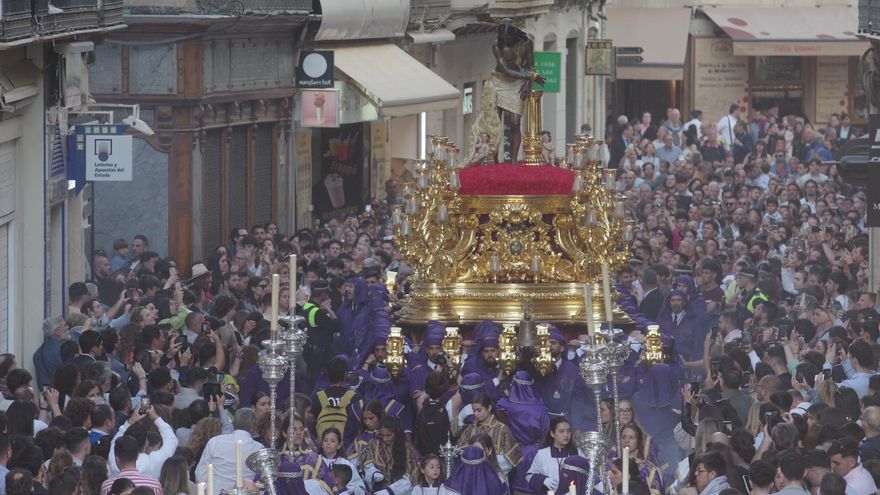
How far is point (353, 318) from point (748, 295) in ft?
12.7

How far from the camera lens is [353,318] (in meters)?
22.4

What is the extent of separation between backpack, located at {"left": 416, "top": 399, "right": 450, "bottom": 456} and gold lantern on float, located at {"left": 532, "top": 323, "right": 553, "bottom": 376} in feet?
6.43

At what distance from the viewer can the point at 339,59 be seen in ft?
114

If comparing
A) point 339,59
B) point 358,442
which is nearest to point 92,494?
point 358,442

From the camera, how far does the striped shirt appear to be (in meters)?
13.6

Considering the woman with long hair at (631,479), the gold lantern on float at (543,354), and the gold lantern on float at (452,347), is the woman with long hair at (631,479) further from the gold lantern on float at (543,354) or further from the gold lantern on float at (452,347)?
the gold lantern on float at (452,347)

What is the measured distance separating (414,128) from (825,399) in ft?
77.4

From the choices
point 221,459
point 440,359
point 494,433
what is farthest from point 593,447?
point 440,359

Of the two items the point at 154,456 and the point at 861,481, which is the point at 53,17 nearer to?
the point at 154,456

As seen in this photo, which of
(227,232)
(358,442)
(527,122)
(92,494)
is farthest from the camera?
(227,232)

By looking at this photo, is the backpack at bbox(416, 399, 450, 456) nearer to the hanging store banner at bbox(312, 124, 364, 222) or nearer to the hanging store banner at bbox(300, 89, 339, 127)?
the hanging store banner at bbox(300, 89, 339, 127)

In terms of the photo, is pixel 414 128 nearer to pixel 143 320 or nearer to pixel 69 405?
pixel 143 320

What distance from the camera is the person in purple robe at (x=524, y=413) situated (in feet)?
57.0

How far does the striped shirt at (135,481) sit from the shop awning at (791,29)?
133 ft
